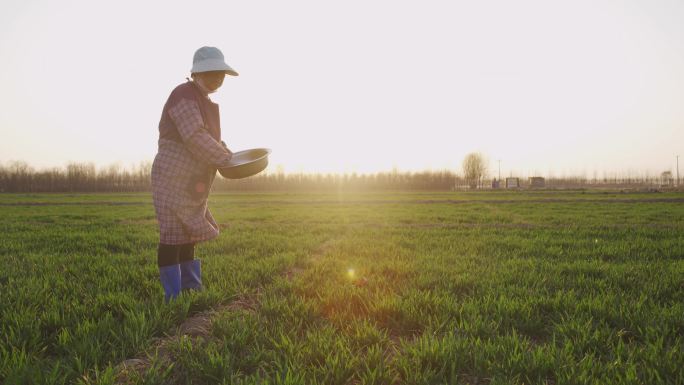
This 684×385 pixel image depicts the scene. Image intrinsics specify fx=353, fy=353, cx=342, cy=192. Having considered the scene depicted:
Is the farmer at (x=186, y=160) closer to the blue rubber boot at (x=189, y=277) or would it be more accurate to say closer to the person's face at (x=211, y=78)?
the person's face at (x=211, y=78)

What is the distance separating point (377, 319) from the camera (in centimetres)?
301

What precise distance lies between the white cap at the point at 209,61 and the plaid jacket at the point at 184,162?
19cm

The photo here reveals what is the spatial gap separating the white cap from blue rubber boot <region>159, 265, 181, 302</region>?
1.80 metres

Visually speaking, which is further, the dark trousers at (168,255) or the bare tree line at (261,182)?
the bare tree line at (261,182)

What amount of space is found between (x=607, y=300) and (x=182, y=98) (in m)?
4.19

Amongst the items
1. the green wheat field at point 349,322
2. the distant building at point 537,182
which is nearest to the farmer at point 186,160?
the green wheat field at point 349,322

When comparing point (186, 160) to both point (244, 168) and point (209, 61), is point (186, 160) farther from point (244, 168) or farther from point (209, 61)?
point (209, 61)

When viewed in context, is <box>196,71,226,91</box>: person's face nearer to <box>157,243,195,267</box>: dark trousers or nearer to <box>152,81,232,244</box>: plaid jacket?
<box>152,81,232,244</box>: plaid jacket

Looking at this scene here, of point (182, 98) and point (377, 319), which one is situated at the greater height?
point (182, 98)

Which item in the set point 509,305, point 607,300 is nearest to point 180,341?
point 509,305

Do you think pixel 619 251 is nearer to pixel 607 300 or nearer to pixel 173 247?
pixel 607 300

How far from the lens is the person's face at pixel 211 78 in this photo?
3.18 metres

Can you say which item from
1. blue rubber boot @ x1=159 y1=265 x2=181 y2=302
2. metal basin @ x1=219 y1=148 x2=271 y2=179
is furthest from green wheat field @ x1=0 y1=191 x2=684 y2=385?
metal basin @ x1=219 y1=148 x2=271 y2=179

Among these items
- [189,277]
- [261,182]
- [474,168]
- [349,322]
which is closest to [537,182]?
[474,168]
